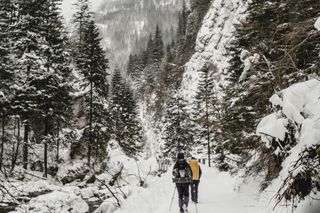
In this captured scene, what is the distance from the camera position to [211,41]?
72812 mm

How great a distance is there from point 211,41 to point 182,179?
64.7 meters

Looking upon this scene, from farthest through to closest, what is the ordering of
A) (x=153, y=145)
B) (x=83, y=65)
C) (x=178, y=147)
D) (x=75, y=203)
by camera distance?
(x=153, y=145), (x=178, y=147), (x=83, y=65), (x=75, y=203)

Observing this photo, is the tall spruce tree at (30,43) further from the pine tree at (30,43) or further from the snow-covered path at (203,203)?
the snow-covered path at (203,203)

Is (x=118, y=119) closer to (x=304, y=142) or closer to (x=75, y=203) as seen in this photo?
(x=75, y=203)

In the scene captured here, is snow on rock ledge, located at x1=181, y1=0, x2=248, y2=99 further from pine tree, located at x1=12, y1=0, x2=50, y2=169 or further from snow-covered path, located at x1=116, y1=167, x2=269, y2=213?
snow-covered path, located at x1=116, y1=167, x2=269, y2=213

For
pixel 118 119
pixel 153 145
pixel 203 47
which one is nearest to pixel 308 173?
pixel 118 119

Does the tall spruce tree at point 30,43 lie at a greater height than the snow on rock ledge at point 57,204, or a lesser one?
greater

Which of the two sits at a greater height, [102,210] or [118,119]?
[118,119]

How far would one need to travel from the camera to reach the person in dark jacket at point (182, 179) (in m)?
11.1

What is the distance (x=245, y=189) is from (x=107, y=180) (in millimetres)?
18031

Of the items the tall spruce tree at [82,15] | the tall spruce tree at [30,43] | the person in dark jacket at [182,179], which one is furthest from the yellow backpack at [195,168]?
the tall spruce tree at [82,15]

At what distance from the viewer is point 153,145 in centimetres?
7138

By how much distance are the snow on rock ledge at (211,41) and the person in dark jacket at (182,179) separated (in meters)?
56.5

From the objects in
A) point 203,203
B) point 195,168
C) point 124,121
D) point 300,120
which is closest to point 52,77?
point 195,168
